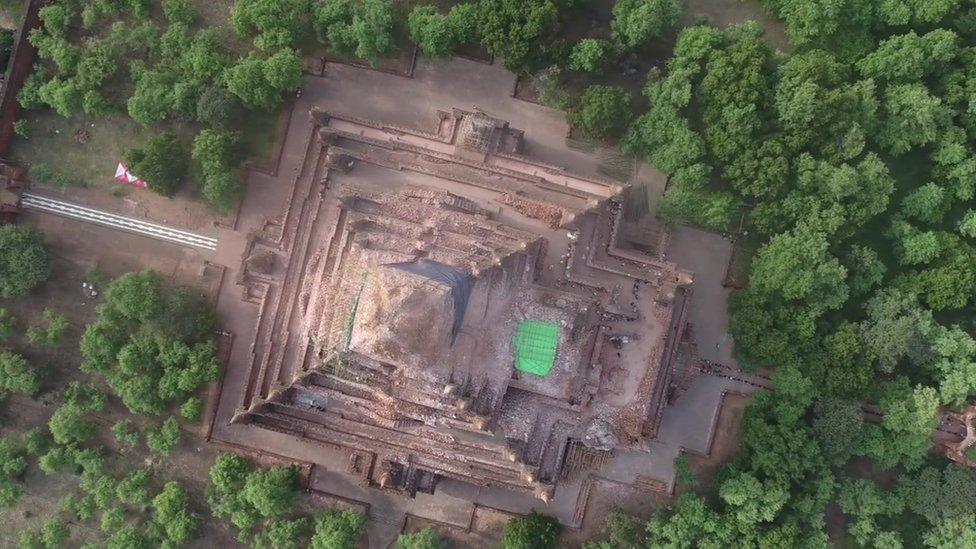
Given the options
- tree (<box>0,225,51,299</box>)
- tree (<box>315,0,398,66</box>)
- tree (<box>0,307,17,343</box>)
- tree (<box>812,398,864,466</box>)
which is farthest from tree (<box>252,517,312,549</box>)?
tree (<box>812,398,864,466</box>)

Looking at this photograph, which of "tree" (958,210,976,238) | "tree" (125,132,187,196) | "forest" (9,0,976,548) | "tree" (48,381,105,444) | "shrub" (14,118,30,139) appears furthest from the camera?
"shrub" (14,118,30,139)

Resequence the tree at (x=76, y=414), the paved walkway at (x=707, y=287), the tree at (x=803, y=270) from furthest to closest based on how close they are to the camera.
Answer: the paved walkway at (x=707, y=287), the tree at (x=76, y=414), the tree at (x=803, y=270)

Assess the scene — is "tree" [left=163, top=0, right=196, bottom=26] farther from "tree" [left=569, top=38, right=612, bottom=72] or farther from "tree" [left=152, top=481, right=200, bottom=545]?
"tree" [left=152, top=481, right=200, bottom=545]

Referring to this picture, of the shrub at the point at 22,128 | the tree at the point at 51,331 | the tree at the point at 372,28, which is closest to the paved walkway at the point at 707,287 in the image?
the tree at the point at 372,28

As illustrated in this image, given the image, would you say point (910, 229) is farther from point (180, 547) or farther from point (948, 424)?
point (180, 547)

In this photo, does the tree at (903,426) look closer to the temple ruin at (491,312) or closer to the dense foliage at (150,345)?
the temple ruin at (491,312)

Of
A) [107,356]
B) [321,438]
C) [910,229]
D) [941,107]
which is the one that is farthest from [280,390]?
[941,107]

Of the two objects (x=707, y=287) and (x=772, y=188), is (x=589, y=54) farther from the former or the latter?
(x=707, y=287)
